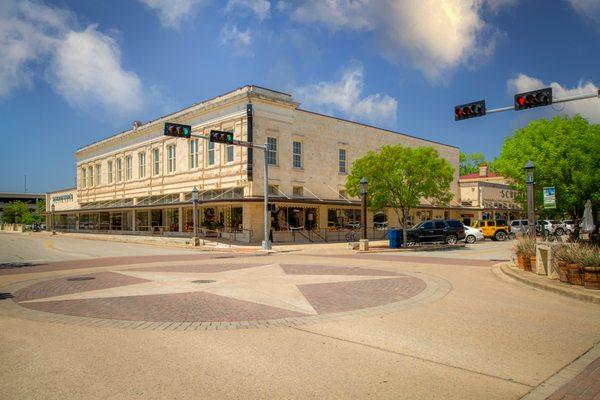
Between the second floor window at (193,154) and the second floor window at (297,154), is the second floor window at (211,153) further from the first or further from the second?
the second floor window at (297,154)

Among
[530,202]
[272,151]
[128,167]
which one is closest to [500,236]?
[272,151]

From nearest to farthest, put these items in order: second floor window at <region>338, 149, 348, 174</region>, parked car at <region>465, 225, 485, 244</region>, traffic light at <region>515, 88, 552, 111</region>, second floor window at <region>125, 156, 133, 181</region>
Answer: traffic light at <region>515, 88, 552, 111</region>
parked car at <region>465, 225, 485, 244</region>
second floor window at <region>338, 149, 348, 174</region>
second floor window at <region>125, 156, 133, 181</region>

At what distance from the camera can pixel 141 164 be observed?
160 ft

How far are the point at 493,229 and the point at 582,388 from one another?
38370 mm

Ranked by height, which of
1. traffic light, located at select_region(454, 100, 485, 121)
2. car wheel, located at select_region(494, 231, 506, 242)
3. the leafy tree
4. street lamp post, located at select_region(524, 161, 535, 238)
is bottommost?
car wheel, located at select_region(494, 231, 506, 242)

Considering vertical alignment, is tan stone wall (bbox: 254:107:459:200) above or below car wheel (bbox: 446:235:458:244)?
above

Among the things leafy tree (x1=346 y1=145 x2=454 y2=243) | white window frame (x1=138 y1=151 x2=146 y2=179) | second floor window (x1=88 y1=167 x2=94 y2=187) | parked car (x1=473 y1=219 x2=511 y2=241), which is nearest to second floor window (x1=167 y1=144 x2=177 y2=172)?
white window frame (x1=138 y1=151 x2=146 y2=179)

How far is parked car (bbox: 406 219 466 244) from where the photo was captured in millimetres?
30125

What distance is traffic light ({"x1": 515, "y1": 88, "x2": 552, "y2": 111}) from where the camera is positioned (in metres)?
15.5

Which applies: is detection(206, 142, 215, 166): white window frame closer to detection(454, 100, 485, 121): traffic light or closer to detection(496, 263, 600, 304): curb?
detection(454, 100, 485, 121): traffic light

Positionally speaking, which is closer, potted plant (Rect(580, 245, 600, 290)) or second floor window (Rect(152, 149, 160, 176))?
potted plant (Rect(580, 245, 600, 290))

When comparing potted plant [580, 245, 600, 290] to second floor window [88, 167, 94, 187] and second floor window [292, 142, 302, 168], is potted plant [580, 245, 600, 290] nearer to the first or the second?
second floor window [292, 142, 302, 168]

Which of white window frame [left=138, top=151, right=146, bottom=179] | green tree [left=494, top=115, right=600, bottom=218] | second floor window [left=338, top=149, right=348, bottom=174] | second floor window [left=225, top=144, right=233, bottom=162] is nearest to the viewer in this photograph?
green tree [left=494, top=115, right=600, bottom=218]

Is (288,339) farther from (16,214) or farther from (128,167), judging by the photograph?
(16,214)
